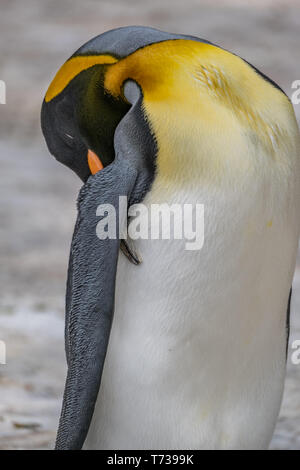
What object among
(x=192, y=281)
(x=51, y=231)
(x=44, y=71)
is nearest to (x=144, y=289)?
(x=192, y=281)

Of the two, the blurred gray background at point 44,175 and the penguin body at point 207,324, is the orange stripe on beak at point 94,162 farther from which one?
the blurred gray background at point 44,175

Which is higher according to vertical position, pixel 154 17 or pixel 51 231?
pixel 154 17

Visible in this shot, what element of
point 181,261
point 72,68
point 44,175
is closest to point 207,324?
point 181,261

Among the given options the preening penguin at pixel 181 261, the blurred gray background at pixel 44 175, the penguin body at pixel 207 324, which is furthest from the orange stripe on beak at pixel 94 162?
the blurred gray background at pixel 44 175

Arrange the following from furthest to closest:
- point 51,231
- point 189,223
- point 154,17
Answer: point 154,17
point 51,231
point 189,223

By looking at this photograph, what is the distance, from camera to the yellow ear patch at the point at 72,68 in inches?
52.2

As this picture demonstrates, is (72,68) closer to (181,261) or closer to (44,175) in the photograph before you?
(181,261)

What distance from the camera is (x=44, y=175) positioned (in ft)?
13.7

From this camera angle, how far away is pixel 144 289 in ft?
4.15

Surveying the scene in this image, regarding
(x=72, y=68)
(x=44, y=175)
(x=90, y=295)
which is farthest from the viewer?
(x=44, y=175)

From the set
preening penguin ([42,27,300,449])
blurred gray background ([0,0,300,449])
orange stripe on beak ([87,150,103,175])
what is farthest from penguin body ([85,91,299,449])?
blurred gray background ([0,0,300,449])

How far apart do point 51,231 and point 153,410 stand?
94.8 inches

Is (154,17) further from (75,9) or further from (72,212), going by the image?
(72,212)

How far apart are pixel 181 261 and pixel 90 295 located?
0.49ft
